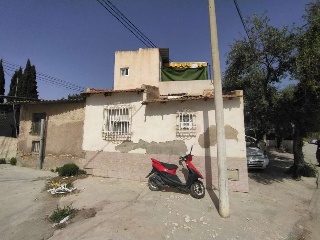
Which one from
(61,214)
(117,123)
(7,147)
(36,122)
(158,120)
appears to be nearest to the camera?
(61,214)

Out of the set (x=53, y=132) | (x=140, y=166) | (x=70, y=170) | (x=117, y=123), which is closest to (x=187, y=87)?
(x=117, y=123)

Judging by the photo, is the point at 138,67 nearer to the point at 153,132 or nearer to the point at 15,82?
the point at 153,132

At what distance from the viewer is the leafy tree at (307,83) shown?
32.5 feet

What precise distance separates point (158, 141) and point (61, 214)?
477 centimetres

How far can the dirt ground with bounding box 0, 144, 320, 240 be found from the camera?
593 centimetres

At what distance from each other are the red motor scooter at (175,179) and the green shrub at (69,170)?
4.02m

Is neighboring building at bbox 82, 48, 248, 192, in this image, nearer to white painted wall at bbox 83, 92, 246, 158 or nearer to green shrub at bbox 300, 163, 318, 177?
white painted wall at bbox 83, 92, 246, 158

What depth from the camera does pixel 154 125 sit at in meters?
10.4

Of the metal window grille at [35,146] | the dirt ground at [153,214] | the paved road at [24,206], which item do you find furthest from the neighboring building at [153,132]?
the metal window grille at [35,146]

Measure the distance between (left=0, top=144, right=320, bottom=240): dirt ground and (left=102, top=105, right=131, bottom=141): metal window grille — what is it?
2013 millimetres

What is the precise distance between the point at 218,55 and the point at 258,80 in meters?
6.64

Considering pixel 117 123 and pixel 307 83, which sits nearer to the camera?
pixel 307 83

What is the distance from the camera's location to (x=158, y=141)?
1027 centimetres

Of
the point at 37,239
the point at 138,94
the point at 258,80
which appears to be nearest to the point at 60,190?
the point at 37,239
